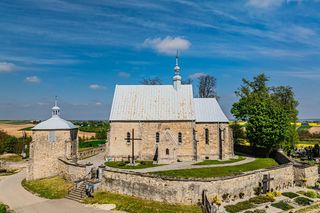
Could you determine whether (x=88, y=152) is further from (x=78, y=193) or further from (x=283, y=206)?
(x=283, y=206)

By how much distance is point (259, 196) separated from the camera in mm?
25734

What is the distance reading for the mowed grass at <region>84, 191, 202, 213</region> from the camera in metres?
22.0

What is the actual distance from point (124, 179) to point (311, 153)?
34.6m

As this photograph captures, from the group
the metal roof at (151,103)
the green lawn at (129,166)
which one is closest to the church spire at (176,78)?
the metal roof at (151,103)

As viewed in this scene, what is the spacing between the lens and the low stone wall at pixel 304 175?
3052cm

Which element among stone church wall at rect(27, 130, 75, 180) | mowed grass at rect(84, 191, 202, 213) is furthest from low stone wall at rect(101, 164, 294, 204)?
stone church wall at rect(27, 130, 75, 180)

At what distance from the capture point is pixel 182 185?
23062 mm

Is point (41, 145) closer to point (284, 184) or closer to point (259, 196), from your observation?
point (259, 196)

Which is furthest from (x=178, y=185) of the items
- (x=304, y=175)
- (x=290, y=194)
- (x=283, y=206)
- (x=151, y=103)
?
(x=151, y=103)

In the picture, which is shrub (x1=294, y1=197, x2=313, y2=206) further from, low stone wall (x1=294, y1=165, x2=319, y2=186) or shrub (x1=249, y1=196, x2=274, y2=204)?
low stone wall (x1=294, y1=165, x2=319, y2=186)

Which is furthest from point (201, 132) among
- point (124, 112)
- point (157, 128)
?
point (124, 112)

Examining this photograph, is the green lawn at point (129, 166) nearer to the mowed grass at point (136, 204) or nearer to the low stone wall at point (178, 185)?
the low stone wall at point (178, 185)

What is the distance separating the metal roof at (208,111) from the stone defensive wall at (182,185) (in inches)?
496

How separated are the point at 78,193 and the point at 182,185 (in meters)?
10.3
